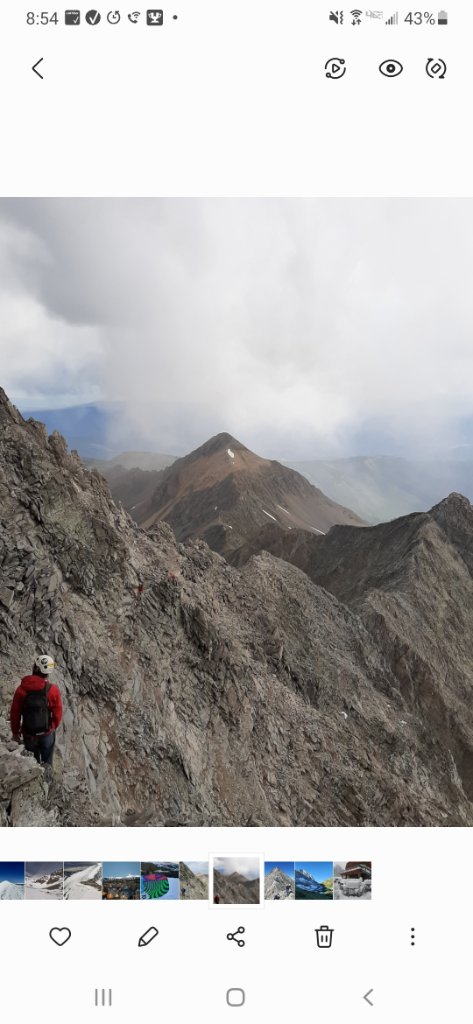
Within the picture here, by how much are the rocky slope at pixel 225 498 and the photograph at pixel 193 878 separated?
53.2 m

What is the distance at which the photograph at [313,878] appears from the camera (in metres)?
4.71

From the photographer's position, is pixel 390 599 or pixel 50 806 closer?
pixel 50 806

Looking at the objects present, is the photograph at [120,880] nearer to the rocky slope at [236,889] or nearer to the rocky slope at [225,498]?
the rocky slope at [236,889]

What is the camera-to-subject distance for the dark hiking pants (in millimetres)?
6664

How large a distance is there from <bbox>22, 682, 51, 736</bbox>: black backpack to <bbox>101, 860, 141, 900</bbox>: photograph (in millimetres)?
2392

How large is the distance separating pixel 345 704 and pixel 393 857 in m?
15.5

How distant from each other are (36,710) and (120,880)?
102 inches

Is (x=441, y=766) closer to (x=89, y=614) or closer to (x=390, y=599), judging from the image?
(x=390, y=599)

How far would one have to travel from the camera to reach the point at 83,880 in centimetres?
467

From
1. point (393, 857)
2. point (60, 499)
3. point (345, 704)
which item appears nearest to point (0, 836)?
point (393, 857)

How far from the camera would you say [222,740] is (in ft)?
42.0
